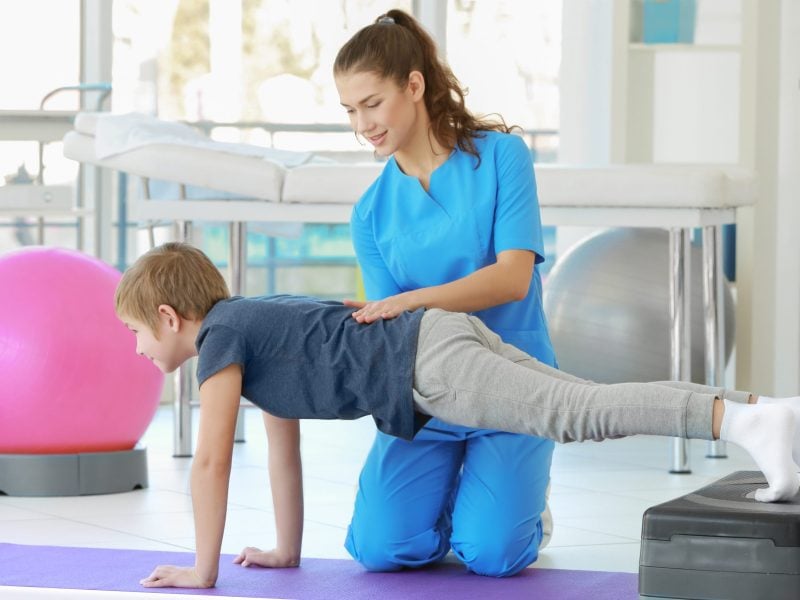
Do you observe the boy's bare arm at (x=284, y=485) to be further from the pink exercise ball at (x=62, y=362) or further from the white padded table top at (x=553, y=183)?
the white padded table top at (x=553, y=183)

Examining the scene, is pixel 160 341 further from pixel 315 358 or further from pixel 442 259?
pixel 442 259

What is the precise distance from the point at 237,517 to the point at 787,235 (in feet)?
8.17

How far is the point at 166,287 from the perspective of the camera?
2135 millimetres

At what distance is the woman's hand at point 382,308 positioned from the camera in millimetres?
2137

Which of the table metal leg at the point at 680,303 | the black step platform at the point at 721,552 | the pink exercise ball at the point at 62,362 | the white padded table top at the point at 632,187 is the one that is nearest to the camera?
the black step platform at the point at 721,552

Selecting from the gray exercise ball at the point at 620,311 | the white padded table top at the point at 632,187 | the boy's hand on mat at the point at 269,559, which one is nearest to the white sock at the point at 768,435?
the boy's hand on mat at the point at 269,559

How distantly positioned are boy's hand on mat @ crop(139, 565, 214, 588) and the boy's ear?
0.36 m

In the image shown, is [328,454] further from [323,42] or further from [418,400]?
[323,42]

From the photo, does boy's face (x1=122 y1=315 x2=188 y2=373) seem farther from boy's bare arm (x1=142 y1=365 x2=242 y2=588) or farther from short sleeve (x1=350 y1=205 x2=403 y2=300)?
short sleeve (x1=350 y1=205 x2=403 y2=300)

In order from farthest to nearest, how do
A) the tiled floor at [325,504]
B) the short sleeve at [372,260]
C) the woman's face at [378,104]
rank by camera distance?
the tiled floor at [325,504] < the short sleeve at [372,260] < the woman's face at [378,104]

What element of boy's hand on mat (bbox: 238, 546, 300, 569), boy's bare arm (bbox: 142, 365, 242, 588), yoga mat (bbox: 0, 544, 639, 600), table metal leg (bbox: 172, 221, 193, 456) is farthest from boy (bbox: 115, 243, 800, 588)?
table metal leg (bbox: 172, 221, 193, 456)

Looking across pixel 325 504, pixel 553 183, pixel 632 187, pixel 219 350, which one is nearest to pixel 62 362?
pixel 325 504

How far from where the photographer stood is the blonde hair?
213 cm

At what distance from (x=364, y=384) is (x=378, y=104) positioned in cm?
49
